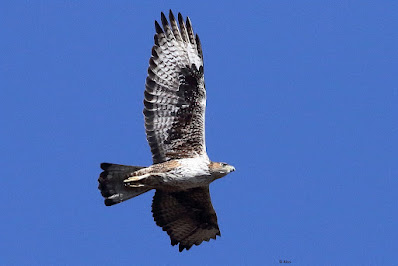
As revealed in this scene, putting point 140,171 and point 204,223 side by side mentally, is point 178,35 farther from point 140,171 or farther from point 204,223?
point 204,223

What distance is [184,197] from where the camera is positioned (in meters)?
13.0

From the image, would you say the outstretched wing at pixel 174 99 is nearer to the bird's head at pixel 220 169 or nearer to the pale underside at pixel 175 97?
the pale underside at pixel 175 97

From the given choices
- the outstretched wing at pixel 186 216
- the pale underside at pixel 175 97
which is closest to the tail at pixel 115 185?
the pale underside at pixel 175 97

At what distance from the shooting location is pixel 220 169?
12.0m

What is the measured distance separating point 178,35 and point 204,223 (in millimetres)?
3022

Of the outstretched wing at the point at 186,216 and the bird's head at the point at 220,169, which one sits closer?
the bird's head at the point at 220,169

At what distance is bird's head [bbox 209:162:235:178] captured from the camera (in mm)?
11969

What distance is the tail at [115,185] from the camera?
1239cm

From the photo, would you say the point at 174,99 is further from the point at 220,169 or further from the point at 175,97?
the point at 220,169

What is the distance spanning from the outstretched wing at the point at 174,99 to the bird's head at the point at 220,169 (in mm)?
483

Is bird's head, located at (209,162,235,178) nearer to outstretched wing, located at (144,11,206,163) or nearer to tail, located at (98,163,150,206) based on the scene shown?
outstretched wing, located at (144,11,206,163)

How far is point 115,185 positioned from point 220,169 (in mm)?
1670

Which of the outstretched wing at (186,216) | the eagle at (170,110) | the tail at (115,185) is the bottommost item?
the outstretched wing at (186,216)

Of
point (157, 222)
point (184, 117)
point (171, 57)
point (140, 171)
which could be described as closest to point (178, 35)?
point (171, 57)
